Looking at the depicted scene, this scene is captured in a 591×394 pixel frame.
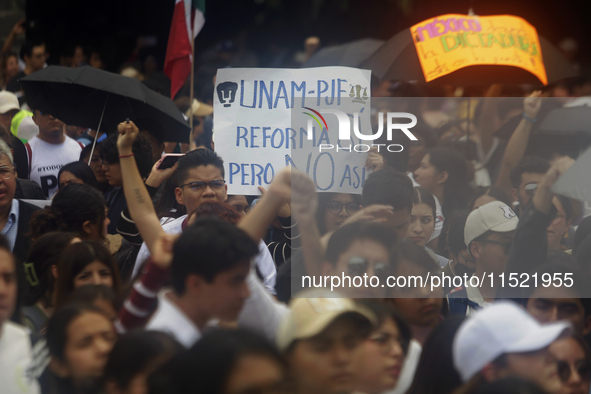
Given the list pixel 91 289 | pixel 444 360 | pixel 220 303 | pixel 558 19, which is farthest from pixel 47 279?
pixel 558 19

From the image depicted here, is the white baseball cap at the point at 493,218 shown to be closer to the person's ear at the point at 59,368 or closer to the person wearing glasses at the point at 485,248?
the person wearing glasses at the point at 485,248

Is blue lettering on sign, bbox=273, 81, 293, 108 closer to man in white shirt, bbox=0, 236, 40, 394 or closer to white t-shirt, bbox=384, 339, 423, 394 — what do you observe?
white t-shirt, bbox=384, 339, 423, 394

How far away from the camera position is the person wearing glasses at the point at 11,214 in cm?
418

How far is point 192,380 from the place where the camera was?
194 centimetres

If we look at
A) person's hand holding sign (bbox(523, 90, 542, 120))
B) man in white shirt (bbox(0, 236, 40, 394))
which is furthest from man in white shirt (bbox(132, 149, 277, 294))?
person's hand holding sign (bbox(523, 90, 542, 120))

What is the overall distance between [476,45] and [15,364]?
12.6 feet

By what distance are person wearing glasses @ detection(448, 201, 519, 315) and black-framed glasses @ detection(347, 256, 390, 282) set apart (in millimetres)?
428

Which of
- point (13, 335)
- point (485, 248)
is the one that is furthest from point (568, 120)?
→ point (13, 335)

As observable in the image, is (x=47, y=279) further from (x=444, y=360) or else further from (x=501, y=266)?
(x=501, y=266)

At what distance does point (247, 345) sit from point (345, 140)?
1853mm

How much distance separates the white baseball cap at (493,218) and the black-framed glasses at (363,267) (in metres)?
0.69

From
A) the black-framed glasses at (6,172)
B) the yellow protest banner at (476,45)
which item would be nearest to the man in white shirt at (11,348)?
the black-framed glasses at (6,172)

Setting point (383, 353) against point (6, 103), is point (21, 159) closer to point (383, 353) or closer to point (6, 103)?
point (6, 103)

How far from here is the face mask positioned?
3580mm
